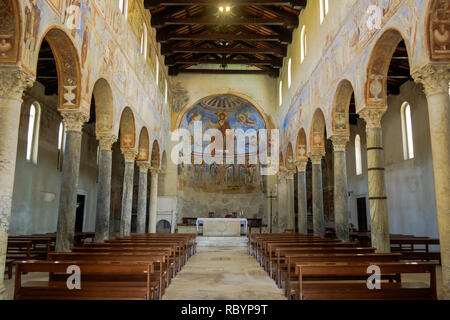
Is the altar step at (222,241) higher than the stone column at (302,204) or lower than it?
lower

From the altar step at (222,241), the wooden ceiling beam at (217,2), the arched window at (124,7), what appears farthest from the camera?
the altar step at (222,241)

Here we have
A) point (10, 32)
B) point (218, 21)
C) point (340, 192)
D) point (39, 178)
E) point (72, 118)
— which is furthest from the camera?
point (218, 21)

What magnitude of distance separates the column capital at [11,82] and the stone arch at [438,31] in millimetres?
7906

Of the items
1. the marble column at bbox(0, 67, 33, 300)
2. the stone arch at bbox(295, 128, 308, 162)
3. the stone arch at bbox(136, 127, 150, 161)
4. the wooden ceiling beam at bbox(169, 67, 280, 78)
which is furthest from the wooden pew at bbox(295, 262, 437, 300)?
the wooden ceiling beam at bbox(169, 67, 280, 78)

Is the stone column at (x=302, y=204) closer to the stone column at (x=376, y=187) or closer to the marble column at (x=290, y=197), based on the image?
the marble column at (x=290, y=197)

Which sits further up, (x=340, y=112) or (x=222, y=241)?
(x=340, y=112)

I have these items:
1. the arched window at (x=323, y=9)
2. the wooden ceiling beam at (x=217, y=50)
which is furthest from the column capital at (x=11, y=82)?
the wooden ceiling beam at (x=217, y=50)

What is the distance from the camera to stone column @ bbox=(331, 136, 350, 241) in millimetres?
12508

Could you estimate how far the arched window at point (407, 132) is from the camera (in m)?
16.7

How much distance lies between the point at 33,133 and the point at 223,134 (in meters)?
14.5

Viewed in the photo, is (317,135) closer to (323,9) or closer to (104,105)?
(323,9)

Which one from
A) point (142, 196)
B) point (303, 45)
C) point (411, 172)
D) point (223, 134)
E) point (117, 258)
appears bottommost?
point (117, 258)

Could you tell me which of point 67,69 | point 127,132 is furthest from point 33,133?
point 67,69

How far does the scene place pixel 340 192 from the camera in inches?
497
